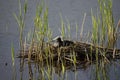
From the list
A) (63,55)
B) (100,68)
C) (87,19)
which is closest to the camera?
(100,68)

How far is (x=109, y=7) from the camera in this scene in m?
2.97

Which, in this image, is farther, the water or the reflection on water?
the water

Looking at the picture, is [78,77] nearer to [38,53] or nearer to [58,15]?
[38,53]

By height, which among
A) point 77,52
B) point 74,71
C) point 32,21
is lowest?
point 74,71

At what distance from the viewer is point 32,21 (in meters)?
4.90

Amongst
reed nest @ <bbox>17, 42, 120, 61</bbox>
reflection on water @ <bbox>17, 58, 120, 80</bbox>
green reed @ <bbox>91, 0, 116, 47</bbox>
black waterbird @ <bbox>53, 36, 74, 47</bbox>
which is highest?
green reed @ <bbox>91, 0, 116, 47</bbox>

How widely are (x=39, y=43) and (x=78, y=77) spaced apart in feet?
1.54

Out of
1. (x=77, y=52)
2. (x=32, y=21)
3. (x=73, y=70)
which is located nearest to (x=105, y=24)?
(x=77, y=52)

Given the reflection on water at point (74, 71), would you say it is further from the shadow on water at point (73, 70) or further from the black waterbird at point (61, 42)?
the black waterbird at point (61, 42)

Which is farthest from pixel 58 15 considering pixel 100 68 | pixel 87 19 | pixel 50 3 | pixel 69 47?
pixel 100 68

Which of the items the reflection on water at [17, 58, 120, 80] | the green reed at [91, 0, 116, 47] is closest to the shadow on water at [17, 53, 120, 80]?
the reflection on water at [17, 58, 120, 80]

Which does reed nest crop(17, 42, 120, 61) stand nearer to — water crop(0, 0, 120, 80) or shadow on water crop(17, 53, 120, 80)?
shadow on water crop(17, 53, 120, 80)

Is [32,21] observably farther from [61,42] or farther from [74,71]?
[74,71]

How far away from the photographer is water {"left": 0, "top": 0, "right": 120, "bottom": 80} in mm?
2857
